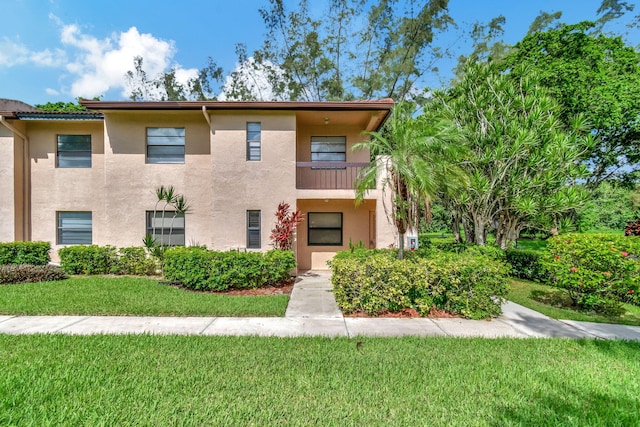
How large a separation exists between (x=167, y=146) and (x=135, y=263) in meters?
4.48

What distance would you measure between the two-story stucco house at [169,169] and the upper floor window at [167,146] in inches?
1.5

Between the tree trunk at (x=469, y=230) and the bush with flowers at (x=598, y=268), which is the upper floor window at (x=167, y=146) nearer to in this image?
the tree trunk at (x=469, y=230)

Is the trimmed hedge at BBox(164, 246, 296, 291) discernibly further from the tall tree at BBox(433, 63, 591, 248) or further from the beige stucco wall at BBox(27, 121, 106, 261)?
the tall tree at BBox(433, 63, 591, 248)

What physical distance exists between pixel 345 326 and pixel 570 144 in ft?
32.5

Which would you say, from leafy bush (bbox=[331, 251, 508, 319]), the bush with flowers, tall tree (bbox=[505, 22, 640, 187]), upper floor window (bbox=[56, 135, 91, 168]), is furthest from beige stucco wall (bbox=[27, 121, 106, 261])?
tall tree (bbox=[505, 22, 640, 187])

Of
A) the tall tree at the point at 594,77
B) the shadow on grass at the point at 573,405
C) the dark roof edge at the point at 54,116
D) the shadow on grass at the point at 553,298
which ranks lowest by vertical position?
the shadow on grass at the point at 553,298

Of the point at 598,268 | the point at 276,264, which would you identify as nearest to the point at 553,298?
the point at 598,268

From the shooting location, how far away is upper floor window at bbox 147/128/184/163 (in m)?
11.3

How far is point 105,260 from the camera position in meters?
10.3

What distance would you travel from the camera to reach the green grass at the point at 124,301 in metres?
6.17

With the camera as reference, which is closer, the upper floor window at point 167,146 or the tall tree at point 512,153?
the tall tree at point 512,153

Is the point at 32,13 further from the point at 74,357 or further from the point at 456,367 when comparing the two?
the point at 456,367

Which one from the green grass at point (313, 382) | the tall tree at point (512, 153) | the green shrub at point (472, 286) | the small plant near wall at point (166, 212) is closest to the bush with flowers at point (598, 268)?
the green shrub at point (472, 286)

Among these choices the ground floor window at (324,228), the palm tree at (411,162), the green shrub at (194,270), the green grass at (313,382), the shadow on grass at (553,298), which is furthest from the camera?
the ground floor window at (324,228)
